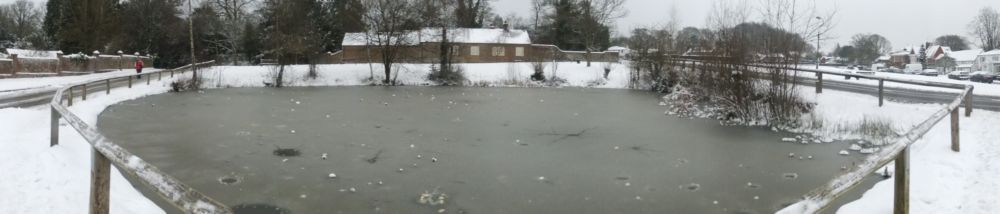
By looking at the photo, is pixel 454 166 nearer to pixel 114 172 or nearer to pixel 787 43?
pixel 114 172

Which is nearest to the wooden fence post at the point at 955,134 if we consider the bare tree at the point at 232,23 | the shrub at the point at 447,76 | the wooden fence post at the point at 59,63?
the shrub at the point at 447,76

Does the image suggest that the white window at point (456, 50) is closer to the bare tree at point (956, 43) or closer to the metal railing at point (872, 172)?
the metal railing at point (872, 172)

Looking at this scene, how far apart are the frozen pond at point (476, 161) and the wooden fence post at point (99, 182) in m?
3.16

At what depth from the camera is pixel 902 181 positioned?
4.61 metres

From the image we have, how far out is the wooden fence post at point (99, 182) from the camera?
4.00m

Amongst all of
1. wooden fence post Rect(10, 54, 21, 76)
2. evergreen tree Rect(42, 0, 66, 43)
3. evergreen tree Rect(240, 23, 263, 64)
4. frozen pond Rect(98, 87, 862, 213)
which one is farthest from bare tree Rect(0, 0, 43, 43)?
frozen pond Rect(98, 87, 862, 213)

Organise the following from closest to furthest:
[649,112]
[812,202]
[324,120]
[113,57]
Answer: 1. [812,202]
2. [324,120]
3. [649,112]
4. [113,57]

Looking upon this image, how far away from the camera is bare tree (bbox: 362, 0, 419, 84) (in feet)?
135

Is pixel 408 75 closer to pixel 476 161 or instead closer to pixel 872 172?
pixel 476 161

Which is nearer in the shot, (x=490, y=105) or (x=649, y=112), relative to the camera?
(x=649, y=112)

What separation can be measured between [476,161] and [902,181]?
22.6 feet

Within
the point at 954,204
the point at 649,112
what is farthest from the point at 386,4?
the point at 954,204

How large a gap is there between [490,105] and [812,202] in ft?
65.3

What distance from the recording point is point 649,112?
20547 millimetres
